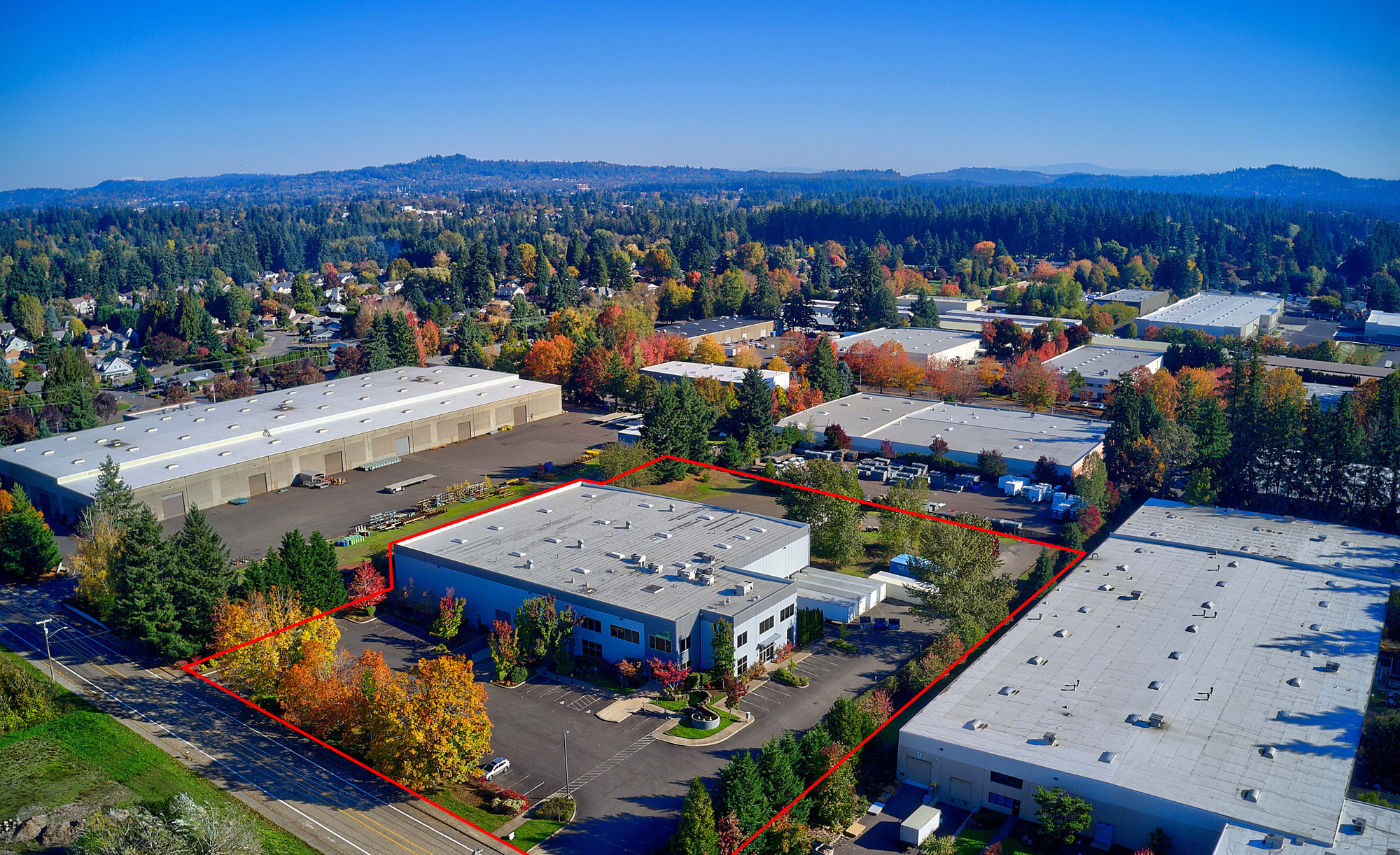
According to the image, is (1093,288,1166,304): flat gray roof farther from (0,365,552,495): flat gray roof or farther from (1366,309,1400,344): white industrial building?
(0,365,552,495): flat gray roof

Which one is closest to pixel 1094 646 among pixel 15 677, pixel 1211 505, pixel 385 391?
pixel 1211 505

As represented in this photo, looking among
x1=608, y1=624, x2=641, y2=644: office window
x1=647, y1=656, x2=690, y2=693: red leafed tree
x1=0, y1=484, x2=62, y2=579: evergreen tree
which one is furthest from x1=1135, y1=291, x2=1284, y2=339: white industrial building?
x1=0, y1=484, x2=62, y2=579: evergreen tree

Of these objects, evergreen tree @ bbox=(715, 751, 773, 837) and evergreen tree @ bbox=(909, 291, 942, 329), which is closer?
evergreen tree @ bbox=(715, 751, 773, 837)

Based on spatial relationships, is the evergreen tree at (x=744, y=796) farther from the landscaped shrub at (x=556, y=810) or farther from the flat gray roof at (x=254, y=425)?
the flat gray roof at (x=254, y=425)

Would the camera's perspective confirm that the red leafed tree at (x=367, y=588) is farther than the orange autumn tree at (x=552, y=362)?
No

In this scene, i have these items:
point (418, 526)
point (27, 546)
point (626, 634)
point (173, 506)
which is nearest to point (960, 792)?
point (626, 634)

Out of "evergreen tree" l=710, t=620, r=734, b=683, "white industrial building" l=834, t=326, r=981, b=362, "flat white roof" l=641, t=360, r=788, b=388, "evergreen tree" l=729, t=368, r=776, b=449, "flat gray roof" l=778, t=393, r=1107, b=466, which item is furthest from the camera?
"white industrial building" l=834, t=326, r=981, b=362

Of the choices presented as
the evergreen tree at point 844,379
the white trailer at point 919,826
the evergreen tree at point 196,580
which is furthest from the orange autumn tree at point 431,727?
the evergreen tree at point 844,379

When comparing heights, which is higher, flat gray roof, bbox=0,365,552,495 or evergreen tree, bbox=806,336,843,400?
evergreen tree, bbox=806,336,843,400
